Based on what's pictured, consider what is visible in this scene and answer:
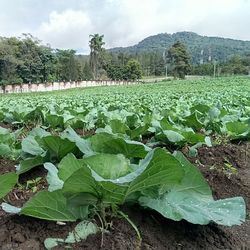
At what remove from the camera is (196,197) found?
1.93 metres

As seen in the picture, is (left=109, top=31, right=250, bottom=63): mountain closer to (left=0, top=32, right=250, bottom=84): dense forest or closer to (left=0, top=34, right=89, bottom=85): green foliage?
(left=0, top=32, right=250, bottom=84): dense forest

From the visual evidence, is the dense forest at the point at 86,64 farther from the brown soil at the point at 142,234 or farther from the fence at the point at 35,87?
the brown soil at the point at 142,234

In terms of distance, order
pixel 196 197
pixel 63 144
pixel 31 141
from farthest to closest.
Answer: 1. pixel 31 141
2. pixel 63 144
3. pixel 196 197

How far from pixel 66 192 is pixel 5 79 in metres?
59.9

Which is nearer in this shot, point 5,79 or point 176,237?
point 176,237

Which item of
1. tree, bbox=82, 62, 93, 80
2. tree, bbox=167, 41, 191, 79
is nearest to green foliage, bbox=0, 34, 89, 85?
tree, bbox=82, 62, 93, 80

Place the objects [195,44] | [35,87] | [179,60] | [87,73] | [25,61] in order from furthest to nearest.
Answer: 1. [195,44]
2. [87,73]
3. [179,60]
4. [25,61]
5. [35,87]

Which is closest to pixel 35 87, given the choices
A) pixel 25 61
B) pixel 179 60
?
pixel 25 61

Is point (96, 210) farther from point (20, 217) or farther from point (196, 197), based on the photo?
point (196, 197)

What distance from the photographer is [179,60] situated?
85.7 metres

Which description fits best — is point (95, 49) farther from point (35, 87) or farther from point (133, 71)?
point (35, 87)

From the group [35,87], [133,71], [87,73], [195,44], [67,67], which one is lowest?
[87,73]

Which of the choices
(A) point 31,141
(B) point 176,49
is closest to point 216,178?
(A) point 31,141

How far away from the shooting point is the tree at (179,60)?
85375mm
